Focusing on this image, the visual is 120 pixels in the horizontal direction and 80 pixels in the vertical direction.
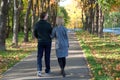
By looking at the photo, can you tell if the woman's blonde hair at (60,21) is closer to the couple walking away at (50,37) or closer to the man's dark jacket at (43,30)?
the couple walking away at (50,37)

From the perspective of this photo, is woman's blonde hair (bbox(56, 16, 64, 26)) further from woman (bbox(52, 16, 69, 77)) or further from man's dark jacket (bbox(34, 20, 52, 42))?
man's dark jacket (bbox(34, 20, 52, 42))

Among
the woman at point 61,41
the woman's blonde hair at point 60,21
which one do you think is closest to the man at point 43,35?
the woman at point 61,41

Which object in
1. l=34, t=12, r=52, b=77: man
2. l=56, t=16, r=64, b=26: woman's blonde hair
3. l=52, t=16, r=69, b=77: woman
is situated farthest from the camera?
l=34, t=12, r=52, b=77: man

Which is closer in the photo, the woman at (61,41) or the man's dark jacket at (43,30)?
the woman at (61,41)

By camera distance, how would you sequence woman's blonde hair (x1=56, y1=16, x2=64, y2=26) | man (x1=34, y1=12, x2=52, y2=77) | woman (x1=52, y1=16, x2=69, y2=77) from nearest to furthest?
woman's blonde hair (x1=56, y1=16, x2=64, y2=26)
woman (x1=52, y1=16, x2=69, y2=77)
man (x1=34, y1=12, x2=52, y2=77)

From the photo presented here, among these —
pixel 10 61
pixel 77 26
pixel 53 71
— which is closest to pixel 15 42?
pixel 10 61

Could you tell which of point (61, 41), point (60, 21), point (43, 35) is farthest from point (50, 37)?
point (60, 21)

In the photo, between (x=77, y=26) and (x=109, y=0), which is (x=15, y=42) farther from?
(x=77, y=26)

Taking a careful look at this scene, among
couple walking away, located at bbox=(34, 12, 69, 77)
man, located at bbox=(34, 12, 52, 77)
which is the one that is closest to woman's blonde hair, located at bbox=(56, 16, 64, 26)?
couple walking away, located at bbox=(34, 12, 69, 77)

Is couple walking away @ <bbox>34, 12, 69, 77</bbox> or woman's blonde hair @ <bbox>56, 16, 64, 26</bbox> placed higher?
woman's blonde hair @ <bbox>56, 16, 64, 26</bbox>

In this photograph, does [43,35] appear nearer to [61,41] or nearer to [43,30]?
[43,30]

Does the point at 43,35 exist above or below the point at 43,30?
below

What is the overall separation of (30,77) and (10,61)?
518 centimetres

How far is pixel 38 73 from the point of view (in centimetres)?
1283
